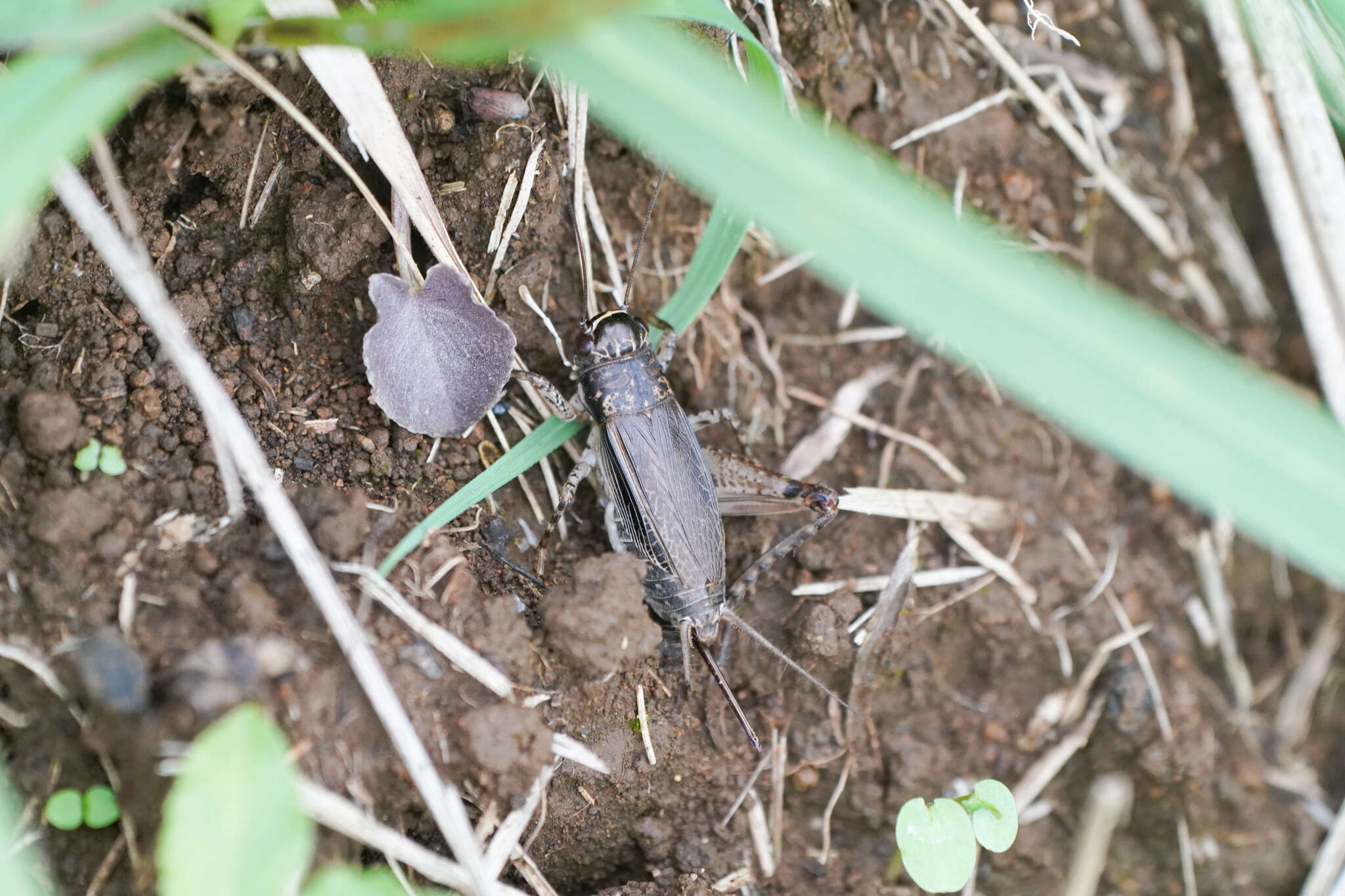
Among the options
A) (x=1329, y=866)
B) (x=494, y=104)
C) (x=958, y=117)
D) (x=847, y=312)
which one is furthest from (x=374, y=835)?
(x=1329, y=866)

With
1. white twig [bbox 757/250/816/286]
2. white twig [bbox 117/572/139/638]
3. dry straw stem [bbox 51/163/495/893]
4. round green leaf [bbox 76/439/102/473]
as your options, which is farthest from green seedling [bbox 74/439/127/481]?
white twig [bbox 757/250/816/286]

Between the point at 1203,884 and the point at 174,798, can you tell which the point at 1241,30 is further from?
the point at 174,798

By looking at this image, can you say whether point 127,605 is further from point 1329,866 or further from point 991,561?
point 1329,866

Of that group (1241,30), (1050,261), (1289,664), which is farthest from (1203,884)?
(1241,30)

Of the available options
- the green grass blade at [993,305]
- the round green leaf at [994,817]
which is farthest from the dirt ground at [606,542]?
the green grass blade at [993,305]

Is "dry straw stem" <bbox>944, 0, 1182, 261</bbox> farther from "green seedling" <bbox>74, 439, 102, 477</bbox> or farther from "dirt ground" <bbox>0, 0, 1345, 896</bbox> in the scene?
"green seedling" <bbox>74, 439, 102, 477</bbox>
